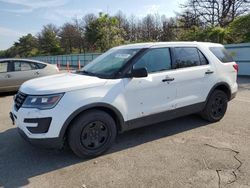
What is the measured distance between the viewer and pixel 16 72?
10.1 meters

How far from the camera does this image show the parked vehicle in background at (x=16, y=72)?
992 cm

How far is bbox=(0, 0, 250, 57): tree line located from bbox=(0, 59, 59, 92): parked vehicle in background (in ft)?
38.3

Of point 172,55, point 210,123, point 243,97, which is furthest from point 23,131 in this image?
point 243,97

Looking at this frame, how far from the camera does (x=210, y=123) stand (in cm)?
581

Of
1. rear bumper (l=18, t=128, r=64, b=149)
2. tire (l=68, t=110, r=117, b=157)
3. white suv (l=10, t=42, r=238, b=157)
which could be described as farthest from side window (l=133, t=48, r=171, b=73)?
rear bumper (l=18, t=128, r=64, b=149)

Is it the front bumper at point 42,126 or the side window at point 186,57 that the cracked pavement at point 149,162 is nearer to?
the front bumper at point 42,126

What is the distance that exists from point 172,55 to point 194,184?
8.00 feet

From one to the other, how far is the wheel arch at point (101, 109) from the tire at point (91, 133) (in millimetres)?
64

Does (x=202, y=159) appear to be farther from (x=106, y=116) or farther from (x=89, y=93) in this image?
(x=89, y=93)

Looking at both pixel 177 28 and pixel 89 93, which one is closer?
pixel 89 93

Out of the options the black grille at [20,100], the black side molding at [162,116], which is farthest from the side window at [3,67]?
the black side molding at [162,116]

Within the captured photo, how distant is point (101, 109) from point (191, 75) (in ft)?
6.25

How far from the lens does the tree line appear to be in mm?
17625

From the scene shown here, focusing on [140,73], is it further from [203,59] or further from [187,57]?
[203,59]
